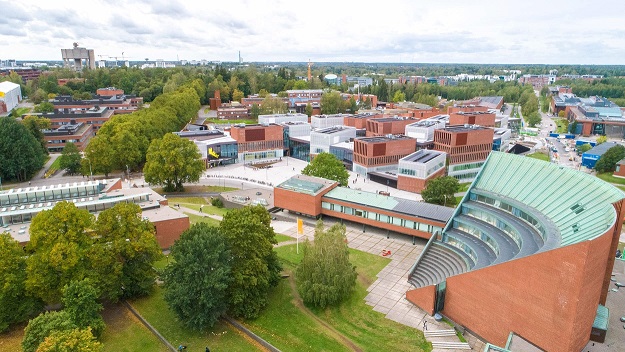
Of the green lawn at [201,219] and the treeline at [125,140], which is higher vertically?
the treeline at [125,140]

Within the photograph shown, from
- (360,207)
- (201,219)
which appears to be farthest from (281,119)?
(360,207)

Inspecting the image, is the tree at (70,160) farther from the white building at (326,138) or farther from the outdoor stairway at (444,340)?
the outdoor stairway at (444,340)

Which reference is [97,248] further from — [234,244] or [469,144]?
[469,144]

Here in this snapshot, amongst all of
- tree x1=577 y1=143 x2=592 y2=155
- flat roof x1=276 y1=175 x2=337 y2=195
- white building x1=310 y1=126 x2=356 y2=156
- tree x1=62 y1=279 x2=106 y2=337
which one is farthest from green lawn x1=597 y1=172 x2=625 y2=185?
tree x1=62 y1=279 x2=106 y2=337

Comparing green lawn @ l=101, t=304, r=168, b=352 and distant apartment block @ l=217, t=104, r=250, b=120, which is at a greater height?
distant apartment block @ l=217, t=104, r=250, b=120

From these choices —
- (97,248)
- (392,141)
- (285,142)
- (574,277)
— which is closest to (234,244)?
(97,248)

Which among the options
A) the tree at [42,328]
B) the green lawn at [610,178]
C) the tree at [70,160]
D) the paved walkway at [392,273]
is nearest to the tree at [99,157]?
the tree at [70,160]

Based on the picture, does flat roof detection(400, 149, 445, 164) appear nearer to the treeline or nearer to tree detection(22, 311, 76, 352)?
the treeline
